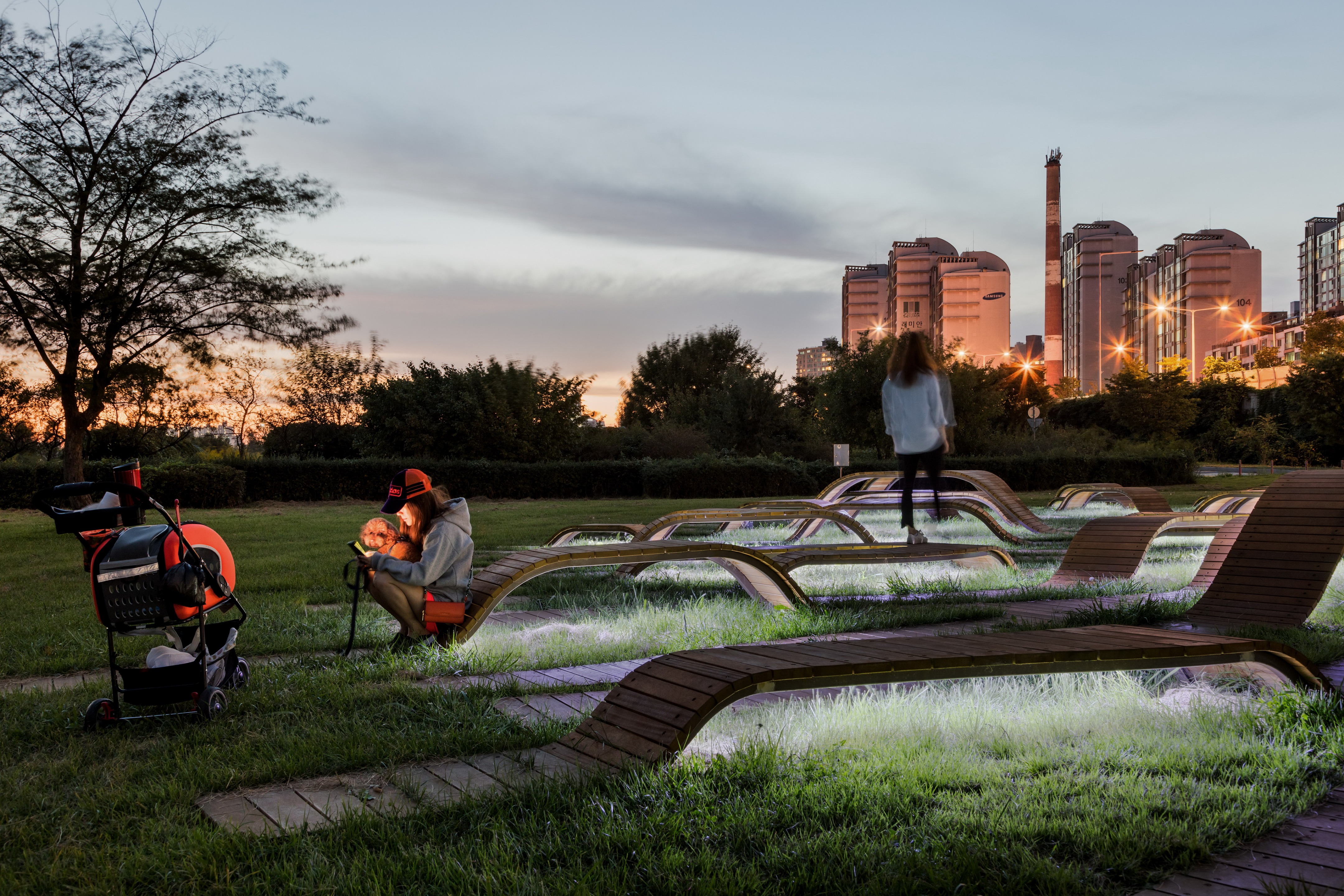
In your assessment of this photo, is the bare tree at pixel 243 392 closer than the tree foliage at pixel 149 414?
No

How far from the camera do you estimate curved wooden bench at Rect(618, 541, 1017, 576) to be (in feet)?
26.5

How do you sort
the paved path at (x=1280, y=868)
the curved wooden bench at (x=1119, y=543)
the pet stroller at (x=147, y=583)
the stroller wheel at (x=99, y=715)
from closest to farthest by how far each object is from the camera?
the paved path at (x=1280, y=868) < the pet stroller at (x=147, y=583) < the stroller wheel at (x=99, y=715) < the curved wooden bench at (x=1119, y=543)

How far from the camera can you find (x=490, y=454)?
32469mm

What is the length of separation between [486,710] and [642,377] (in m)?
62.7

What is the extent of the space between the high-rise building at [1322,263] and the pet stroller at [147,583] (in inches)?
6073

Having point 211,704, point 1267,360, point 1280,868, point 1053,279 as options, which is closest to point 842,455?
point 211,704

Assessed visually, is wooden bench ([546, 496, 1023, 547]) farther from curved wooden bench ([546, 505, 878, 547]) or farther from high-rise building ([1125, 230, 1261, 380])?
high-rise building ([1125, 230, 1261, 380])

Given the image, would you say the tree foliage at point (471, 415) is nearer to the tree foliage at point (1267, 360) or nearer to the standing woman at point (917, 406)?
the standing woman at point (917, 406)

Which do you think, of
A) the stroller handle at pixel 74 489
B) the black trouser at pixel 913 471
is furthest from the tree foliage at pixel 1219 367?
the stroller handle at pixel 74 489

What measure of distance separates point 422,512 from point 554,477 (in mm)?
22272

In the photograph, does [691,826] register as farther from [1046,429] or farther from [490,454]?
[1046,429]

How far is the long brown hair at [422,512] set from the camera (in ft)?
19.1

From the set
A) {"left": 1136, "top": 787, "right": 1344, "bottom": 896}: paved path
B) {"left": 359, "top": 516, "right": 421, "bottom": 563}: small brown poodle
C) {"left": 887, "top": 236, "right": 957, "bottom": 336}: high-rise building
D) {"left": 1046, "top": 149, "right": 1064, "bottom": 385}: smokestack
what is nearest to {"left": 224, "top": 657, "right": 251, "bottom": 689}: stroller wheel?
{"left": 359, "top": 516, "right": 421, "bottom": 563}: small brown poodle

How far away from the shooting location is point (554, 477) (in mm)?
28047
